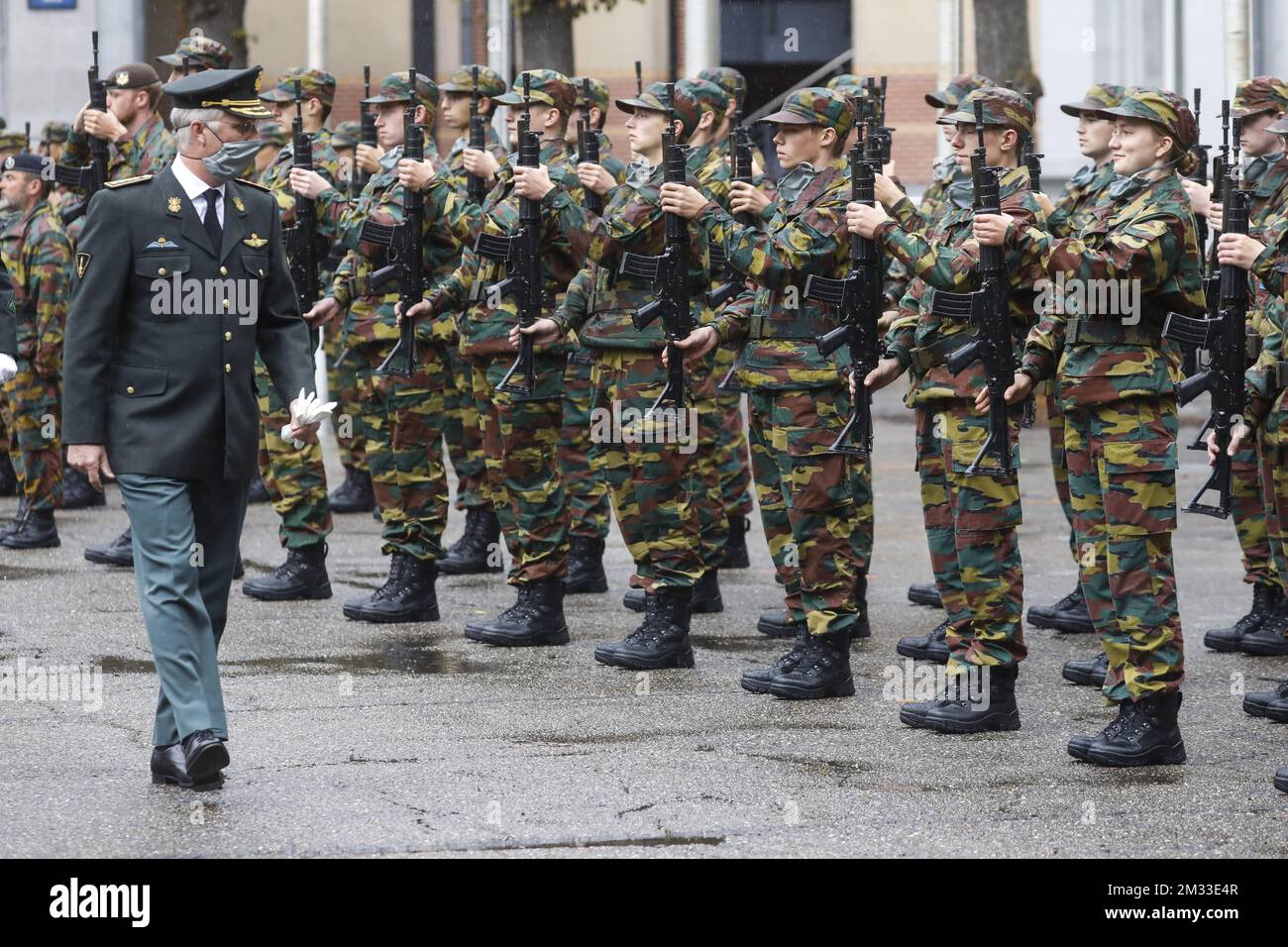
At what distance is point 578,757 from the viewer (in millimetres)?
6180

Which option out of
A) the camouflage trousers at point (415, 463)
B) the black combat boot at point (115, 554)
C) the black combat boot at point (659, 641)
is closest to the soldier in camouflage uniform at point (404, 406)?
the camouflage trousers at point (415, 463)

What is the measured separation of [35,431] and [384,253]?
2863mm

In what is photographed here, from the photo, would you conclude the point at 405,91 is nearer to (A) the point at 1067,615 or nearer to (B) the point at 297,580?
(B) the point at 297,580

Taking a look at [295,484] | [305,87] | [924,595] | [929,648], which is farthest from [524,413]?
[305,87]

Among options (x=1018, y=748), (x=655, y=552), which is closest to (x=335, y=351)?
(x=655, y=552)

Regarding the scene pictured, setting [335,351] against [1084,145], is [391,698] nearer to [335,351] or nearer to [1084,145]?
[1084,145]

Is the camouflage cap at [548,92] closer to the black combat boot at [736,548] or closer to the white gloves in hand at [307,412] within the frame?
the black combat boot at [736,548]

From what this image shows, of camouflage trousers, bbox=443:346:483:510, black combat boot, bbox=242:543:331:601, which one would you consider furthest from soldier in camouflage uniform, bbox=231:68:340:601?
camouflage trousers, bbox=443:346:483:510

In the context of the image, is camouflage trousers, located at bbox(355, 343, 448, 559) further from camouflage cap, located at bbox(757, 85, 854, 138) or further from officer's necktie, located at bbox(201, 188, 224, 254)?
officer's necktie, located at bbox(201, 188, 224, 254)

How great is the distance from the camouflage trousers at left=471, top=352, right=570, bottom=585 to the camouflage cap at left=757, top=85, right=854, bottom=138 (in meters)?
1.58

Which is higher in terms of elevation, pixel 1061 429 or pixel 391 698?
pixel 1061 429
